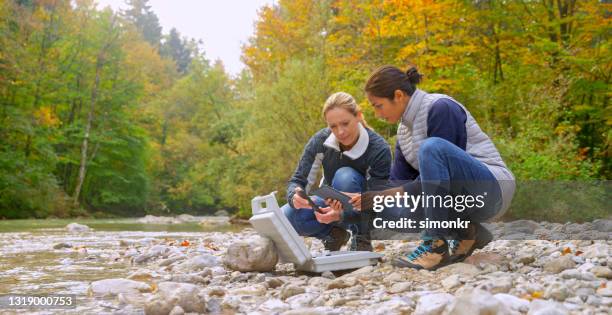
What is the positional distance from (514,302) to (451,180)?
1008mm

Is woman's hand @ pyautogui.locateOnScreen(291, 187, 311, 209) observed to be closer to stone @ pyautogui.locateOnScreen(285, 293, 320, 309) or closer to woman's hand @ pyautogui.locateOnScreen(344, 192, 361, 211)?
woman's hand @ pyautogui.locateOnScreen(344, 192, 361, 211)

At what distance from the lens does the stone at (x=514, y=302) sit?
2.09m

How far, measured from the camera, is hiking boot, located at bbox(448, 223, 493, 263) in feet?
10.7

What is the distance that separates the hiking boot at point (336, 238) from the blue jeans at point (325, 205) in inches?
1.2

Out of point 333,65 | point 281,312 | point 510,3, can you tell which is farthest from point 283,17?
point 281,312

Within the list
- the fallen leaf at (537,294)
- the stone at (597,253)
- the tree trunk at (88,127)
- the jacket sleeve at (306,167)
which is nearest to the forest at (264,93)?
the tree trunk at (88,127)

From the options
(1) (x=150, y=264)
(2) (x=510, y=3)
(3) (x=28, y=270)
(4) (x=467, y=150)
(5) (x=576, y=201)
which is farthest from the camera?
(2) (x=510, y=3)

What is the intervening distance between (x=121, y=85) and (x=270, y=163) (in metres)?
12.4

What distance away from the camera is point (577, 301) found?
2.22 m

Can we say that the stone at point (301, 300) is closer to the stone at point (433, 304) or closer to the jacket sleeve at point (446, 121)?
the stone at point (433, 304)

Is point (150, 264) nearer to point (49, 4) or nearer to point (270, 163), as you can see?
point (270, 163)

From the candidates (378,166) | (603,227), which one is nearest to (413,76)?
(378,166)

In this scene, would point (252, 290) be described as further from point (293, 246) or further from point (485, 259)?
point (485, 259)

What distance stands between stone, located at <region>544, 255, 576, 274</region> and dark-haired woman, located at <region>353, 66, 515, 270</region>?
0.39 m
